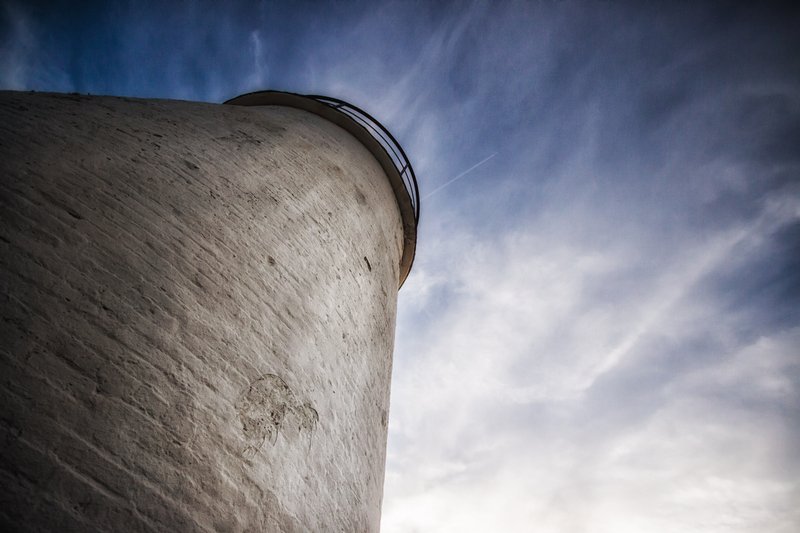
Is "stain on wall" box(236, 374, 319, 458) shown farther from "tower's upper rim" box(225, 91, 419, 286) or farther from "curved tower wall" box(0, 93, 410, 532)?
"tower's upper rim" box(225, 91, 419, 286)

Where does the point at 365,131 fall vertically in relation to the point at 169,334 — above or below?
above

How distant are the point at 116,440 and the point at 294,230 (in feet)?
5.98

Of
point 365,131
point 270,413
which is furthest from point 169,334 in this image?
point 365,131

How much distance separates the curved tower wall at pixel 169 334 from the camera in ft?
4.69

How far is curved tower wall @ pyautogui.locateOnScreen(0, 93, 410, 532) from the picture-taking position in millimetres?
1430

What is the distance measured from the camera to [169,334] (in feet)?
6.08

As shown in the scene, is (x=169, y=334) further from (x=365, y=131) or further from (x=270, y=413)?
(x=365, y=131)

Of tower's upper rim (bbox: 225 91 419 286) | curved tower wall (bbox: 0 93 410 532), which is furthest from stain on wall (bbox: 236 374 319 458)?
tower's upper rim (bbox: 225 91 419 286)

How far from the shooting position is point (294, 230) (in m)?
3.01

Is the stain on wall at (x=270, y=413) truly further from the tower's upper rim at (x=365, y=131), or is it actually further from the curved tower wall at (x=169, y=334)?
the tower's upper rim at (x=365, y=131)

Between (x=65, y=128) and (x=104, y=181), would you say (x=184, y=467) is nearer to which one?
(x=104, y=181)

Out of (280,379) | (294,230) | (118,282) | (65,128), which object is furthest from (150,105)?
(280,379)

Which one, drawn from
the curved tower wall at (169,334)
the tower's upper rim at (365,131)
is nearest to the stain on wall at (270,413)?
the curved tower wall at (169,334)

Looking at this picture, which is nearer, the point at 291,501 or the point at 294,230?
the point at 291,501
